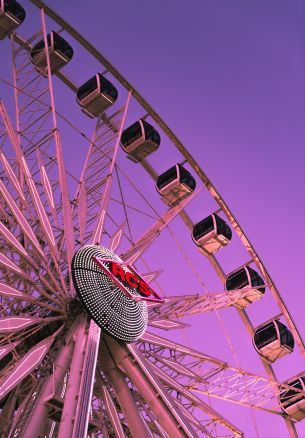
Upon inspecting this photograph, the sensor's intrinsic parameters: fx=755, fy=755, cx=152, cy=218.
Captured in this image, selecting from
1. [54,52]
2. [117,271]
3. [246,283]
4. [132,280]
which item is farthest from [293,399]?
[54,52]

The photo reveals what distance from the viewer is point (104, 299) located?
48.8 feet

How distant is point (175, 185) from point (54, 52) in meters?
5.26

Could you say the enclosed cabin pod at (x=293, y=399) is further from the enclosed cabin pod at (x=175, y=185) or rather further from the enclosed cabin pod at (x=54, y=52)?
the enclosed cabin pod at (x=54, y=52)

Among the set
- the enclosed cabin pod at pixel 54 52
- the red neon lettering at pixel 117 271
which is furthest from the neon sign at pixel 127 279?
the enclosed cabin pod at pixel 54 52

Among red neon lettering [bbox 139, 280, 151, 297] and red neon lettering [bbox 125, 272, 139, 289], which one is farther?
red neon lettering [bbox 139, 280, 151, 297]

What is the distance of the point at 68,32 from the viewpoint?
2078 cm

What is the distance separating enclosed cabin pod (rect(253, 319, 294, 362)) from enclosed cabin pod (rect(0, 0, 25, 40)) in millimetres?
11025

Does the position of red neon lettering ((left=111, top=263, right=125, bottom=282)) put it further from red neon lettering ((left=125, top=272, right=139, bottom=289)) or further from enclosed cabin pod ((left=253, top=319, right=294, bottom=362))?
enclosed cabin pod ((left=253, top=319, right=294, bottom=362))

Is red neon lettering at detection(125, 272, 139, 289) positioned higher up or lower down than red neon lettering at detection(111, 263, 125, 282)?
lower down

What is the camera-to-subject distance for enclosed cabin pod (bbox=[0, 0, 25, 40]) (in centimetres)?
2125

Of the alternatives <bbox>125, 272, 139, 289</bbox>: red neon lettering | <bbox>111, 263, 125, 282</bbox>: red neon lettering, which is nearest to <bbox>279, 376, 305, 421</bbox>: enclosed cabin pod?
<bbox>125, 272, 139, 289</bbox>: red neon lettering

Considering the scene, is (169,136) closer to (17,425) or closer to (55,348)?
(55,348)

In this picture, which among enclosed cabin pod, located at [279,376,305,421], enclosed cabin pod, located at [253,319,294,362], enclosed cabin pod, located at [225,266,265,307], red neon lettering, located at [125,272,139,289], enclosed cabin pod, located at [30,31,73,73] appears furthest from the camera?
enclosed cabin pod, located at [30,31,73,73]

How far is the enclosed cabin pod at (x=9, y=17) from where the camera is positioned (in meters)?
21.2
